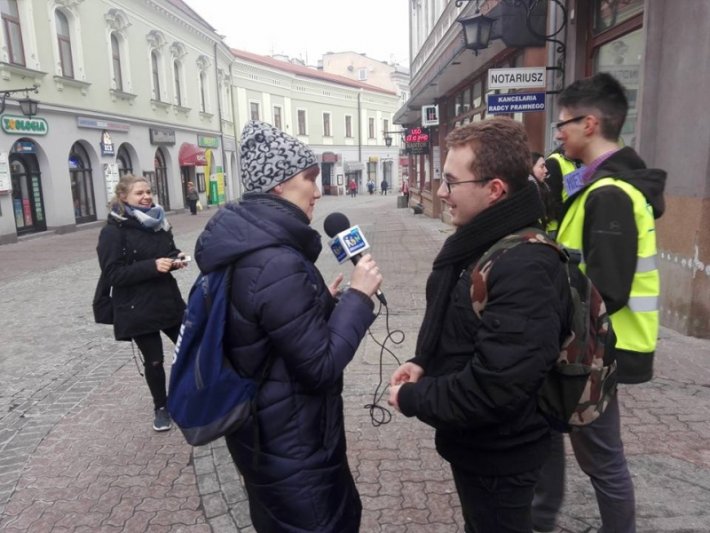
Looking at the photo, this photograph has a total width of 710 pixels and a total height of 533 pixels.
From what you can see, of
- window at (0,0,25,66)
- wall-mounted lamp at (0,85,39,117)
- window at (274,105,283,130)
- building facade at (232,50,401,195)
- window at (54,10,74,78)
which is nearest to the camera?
wall-mounted lamp at (0,85,39,117)

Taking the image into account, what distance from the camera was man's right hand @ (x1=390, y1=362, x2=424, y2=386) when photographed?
6.26 ft

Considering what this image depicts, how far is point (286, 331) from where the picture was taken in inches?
68.5

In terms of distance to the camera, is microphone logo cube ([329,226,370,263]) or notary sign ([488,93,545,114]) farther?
notary sign ([488,93,545,114])

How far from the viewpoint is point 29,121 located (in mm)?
16953

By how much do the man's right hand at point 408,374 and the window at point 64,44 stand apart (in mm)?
20847

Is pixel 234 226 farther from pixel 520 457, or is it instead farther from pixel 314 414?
pixel 520 457

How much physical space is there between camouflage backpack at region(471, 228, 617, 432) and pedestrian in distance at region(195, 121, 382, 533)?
52 cm

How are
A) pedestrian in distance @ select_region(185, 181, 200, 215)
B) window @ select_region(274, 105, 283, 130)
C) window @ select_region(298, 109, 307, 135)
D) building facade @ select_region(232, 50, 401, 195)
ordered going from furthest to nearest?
window @ select_region(298, 109, 307, 135) → window @ select_region(274, 105, 283, 130) → building facade @ select_region(232, 50, 401, 195) → pedestrian in distance @ select_region(185, 181, 200, 215)

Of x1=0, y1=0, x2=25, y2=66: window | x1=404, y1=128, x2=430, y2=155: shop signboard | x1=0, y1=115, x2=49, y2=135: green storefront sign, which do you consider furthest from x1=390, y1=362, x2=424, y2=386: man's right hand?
x1=0, y1=0, x2=25, y2=66: window

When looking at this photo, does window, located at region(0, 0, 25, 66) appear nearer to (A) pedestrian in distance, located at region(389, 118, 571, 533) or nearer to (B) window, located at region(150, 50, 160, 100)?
Result: (B) window, located at region(150, 50, 160, 100)

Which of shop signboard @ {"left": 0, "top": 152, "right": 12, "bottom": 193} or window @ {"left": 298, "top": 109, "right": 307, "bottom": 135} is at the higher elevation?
window @ {"left": 298, "top": 109, "right": 307, "bottom": 135}

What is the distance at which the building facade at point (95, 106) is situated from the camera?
55.4 feet

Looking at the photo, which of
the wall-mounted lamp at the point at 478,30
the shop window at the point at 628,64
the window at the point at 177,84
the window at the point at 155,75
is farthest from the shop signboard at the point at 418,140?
the window at the point at 177,84

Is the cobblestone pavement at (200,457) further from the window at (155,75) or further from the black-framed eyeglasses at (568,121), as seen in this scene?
the window at (155,75)
